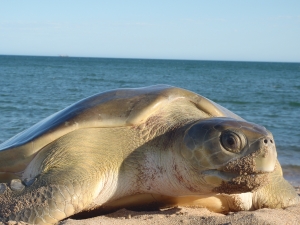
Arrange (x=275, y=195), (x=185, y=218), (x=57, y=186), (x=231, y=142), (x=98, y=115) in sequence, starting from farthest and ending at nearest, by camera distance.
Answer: (x=275, y=195)
(x=98, y=115)
(x=185, y=218)
(x=57, y=186)
(x=231, y=142)

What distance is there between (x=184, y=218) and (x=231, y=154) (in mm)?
688

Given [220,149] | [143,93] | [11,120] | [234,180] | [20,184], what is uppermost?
[143,93]

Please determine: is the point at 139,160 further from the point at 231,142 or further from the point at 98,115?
the point at 231,142

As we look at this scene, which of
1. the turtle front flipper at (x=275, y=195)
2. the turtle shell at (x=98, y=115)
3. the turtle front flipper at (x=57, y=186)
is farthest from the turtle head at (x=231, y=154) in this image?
the turtle front flipper at (x=275, y=195)

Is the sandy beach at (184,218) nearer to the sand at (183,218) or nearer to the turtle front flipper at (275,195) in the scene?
the sand at (183,218)

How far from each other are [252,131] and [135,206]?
128 cm

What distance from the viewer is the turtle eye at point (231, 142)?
3.05 m

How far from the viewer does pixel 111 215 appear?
3.57 metres

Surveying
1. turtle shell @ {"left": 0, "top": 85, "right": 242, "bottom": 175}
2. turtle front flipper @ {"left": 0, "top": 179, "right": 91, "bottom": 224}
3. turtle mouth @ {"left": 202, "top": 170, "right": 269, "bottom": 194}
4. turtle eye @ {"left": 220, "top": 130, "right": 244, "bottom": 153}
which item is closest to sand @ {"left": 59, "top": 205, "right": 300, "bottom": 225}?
turtle front flipper @ {"left": 0, "top": 179, "right": 91, "bottom": 224}

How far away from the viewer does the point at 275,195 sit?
13.6ft

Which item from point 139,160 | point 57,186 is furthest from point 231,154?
point 57,186

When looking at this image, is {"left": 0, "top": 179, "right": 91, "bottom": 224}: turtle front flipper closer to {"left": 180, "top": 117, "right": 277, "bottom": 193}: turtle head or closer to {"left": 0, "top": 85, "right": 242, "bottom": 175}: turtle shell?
{"left": 0, "top": 85, "right": 242, "bottom": 175}: turtle shell

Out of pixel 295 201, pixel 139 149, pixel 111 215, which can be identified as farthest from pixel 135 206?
pixel 295 201

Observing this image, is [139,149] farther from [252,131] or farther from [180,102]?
[252,131]
